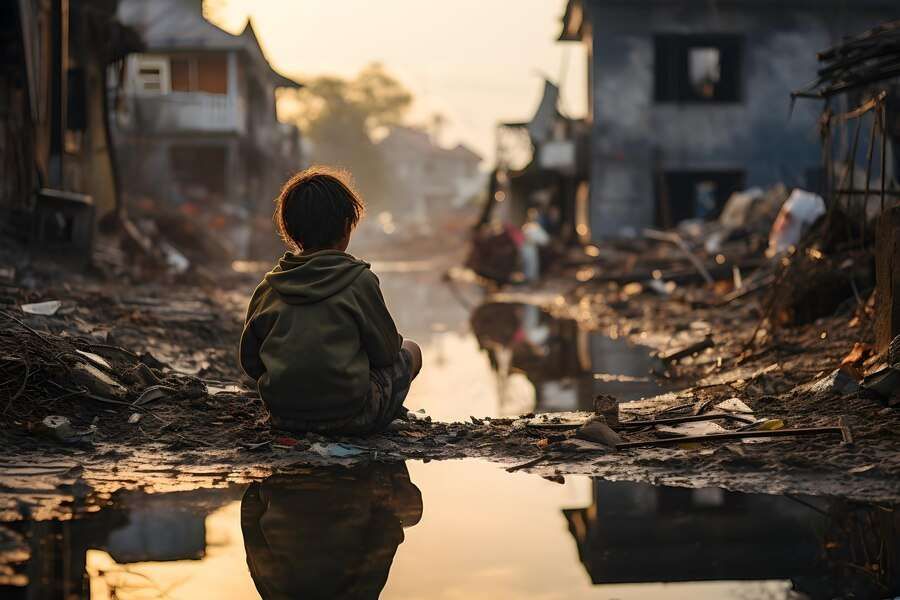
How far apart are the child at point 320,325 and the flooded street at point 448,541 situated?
1.41 feet

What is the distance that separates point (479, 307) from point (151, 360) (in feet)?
34.9


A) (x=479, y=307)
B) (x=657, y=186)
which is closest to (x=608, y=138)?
(x=657, y=186)

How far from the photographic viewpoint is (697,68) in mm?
25469

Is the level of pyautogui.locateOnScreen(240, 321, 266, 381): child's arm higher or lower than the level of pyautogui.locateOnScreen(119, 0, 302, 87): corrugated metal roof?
lower

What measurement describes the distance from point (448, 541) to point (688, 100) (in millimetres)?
22468

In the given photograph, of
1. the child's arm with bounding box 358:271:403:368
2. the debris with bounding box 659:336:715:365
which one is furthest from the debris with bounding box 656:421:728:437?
the debris with bounding box 659:336:715:365

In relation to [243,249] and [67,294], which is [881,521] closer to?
[67,294]

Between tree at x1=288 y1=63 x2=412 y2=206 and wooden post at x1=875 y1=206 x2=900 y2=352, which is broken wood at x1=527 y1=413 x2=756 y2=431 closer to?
wooden post at x1=875 y1=206 x2=900 y2=352

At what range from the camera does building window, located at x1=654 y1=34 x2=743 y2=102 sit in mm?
24688

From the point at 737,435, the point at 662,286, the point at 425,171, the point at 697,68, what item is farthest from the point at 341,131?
the point at 737,435

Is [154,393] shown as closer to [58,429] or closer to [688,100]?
[58,429]

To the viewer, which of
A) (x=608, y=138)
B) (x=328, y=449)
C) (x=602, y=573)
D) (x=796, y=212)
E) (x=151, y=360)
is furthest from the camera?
(x=608, y=138)

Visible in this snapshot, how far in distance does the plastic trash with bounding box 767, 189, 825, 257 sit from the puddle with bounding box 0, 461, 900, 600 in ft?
32.7

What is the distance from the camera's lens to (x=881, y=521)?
3.76 m
